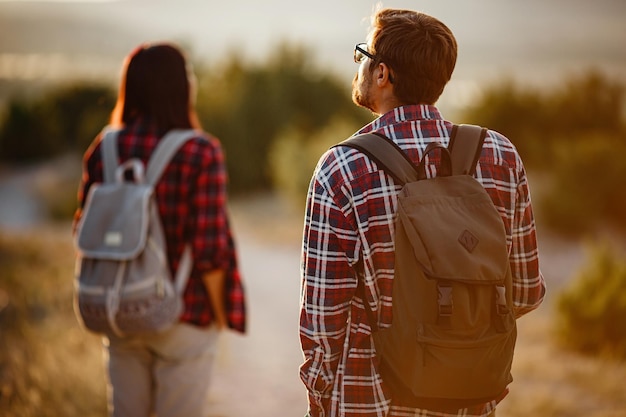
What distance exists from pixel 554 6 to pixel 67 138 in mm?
19622

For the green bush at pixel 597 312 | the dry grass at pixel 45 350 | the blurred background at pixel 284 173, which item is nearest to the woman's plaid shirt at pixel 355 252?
the blurred background at pixel 284 173

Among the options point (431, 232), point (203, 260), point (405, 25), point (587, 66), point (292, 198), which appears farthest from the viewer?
point (587, 66)

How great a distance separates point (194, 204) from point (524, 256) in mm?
1155

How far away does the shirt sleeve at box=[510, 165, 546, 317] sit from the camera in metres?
1.69

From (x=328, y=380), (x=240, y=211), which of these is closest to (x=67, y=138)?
(x=240, y=211)

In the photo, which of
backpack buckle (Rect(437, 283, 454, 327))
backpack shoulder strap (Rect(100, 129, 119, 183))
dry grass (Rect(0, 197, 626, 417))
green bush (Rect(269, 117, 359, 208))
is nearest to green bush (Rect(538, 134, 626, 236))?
dry grass (Rect(0, 197, 626, 417))

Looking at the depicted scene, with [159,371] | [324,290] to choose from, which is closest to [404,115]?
[324,290]

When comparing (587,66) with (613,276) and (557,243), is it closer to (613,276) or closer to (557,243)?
(557,243)

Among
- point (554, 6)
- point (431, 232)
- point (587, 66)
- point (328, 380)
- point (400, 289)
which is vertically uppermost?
point (554, 6)

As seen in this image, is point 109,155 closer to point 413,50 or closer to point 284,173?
point 413,50

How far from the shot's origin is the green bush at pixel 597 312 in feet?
15.4

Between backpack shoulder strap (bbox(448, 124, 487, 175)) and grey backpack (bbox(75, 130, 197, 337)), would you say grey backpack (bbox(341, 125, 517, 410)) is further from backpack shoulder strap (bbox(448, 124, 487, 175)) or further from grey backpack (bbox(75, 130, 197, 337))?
grey backpack (bbox(75, 130, 197, 337))

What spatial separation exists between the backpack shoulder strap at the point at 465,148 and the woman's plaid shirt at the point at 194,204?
1.02 metres

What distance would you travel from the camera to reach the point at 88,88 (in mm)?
19453
